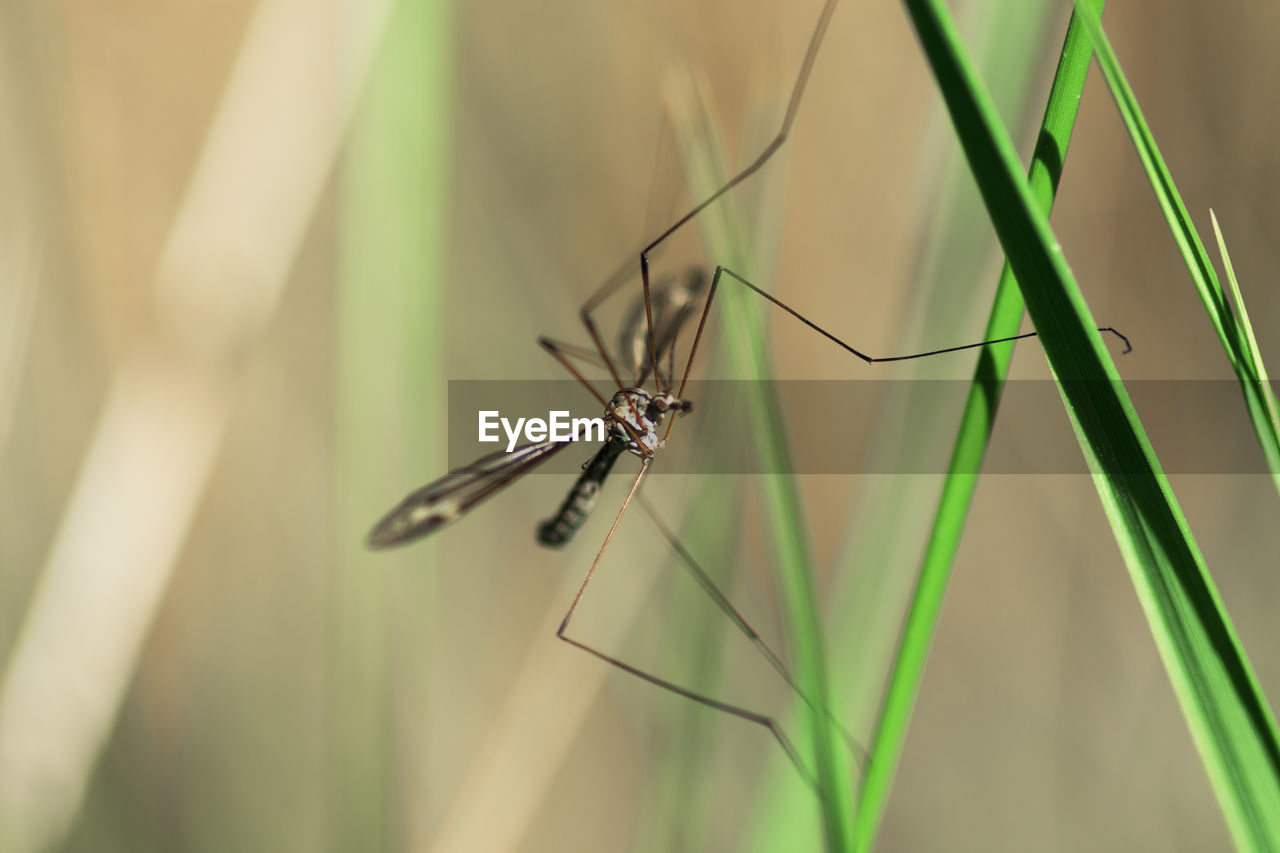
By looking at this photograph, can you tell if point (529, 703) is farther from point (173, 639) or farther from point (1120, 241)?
point (1120, 241)

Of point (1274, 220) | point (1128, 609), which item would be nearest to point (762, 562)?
point (1128, 609)

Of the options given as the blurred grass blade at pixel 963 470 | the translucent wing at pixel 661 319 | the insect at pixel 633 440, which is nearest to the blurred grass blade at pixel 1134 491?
the blurred grass blade at pixel 963 470

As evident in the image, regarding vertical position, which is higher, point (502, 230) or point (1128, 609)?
point (502, 230)

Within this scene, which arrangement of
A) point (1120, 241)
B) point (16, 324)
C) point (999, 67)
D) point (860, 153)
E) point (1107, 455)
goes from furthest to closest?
point (860, 153)
point (1120, 241)
point (16, 324)
point (999, 67)
point (1107, 455)

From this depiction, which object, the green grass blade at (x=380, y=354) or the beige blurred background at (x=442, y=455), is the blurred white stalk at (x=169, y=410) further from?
the green grass blade at (x=380, y=354)

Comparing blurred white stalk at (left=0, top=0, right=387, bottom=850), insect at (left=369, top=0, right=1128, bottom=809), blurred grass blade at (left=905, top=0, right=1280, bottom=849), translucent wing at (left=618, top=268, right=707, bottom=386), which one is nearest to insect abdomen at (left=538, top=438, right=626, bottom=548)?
insect at (left=369, top=0, right=1128, bottom=809)

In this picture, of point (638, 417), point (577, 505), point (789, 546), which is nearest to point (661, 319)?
point (638, 417)

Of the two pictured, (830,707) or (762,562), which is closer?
(830,707)
